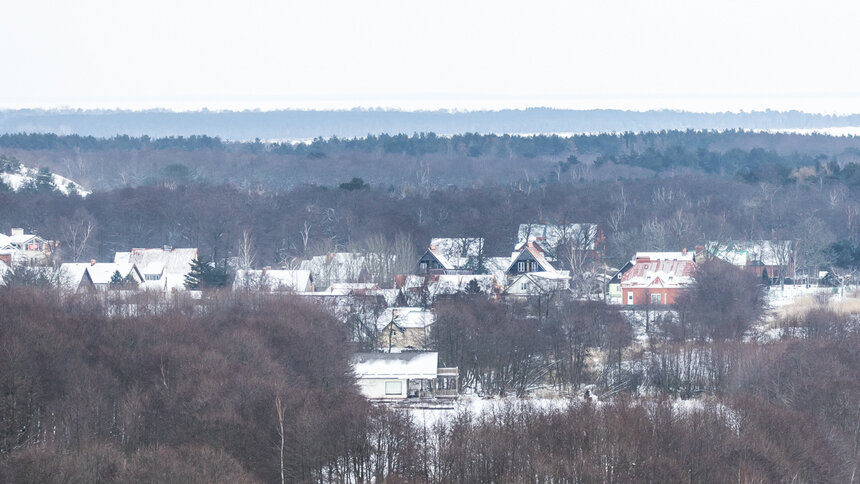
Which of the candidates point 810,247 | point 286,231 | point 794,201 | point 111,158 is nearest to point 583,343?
point 810,247

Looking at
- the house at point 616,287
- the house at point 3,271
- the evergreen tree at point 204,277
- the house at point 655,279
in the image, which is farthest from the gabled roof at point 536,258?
the house at point 3,271

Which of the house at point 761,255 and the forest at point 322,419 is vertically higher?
the forest at point 322,419

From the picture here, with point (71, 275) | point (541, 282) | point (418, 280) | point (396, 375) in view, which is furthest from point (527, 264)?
point (396, 375)

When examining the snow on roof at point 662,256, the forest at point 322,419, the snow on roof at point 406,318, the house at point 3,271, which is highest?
the forest at point 322,419

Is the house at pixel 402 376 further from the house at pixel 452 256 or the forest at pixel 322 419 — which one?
the house at pixel 452 256

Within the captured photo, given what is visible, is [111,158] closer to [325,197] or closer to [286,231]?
[325,197]

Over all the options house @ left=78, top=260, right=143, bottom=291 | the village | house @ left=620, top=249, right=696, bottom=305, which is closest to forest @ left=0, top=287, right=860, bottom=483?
the village
